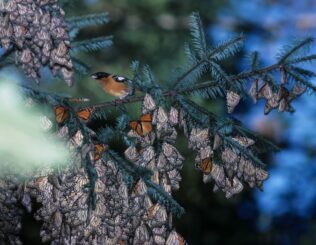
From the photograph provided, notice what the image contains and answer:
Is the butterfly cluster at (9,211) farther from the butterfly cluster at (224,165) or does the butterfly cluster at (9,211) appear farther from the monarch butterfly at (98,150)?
the butterfly cluster at (224,165)

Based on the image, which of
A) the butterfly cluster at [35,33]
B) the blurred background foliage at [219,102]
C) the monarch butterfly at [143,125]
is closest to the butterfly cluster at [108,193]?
the monarch butterfly at [143,125]

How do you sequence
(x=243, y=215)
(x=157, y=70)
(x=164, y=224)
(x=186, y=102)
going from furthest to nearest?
(x=243, y=215) < (x=157, y=70) < (x=186, y=102) < (x=164, y=224)

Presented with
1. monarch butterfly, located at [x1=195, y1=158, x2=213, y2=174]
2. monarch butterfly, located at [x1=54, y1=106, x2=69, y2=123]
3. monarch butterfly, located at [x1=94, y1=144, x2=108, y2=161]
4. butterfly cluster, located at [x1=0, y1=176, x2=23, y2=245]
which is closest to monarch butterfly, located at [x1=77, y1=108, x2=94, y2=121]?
monarch butterfly, located at [x1=54, y1=106, x2=69, y2=123]

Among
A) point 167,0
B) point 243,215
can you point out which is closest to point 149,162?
point 167,0

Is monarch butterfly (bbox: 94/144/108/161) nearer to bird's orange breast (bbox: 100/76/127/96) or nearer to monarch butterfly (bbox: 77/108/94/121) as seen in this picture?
monarch butterfly (bbox: 77/108/94/121)

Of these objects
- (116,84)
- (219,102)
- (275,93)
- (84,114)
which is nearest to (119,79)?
(116,84)

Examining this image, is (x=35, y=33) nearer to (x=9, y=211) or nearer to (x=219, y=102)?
(x=9, y=211)

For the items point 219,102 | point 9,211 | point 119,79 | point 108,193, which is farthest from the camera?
point 219,102

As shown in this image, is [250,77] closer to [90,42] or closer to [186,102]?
[186,102]
